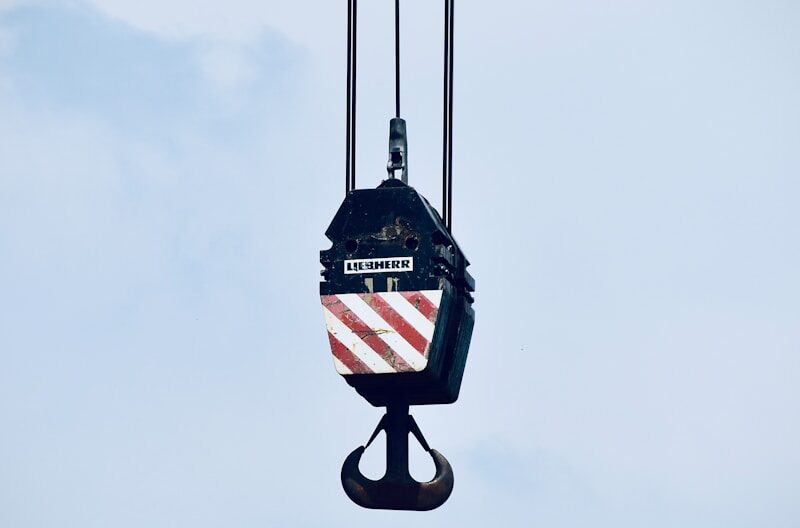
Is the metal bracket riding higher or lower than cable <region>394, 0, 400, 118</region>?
lower

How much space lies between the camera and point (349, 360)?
6.64 meters

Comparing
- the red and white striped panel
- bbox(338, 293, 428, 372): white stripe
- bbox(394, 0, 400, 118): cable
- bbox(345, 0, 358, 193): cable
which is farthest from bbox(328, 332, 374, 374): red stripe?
bbox(394, 0, 400, 118): cable

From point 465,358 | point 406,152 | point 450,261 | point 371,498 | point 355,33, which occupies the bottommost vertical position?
point 371,498

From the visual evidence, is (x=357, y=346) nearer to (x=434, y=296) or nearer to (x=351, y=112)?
(x=434, y=296)

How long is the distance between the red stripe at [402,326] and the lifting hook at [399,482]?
408 millimetres

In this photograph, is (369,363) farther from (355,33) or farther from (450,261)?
(355,33)

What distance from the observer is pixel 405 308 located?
6.57 m

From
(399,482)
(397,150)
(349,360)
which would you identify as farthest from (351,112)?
(399,482)

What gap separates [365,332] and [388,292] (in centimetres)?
21

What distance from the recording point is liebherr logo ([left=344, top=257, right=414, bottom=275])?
662cm

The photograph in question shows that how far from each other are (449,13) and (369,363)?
1.70 meters

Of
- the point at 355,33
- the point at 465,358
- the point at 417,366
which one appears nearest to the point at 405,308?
the point at 417,366

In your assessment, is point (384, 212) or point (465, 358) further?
point (465, 358)

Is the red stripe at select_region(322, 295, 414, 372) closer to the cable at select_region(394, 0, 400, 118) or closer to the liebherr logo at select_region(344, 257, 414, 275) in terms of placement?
the liebherr logo at select_region(344, 257, 414, 275)
